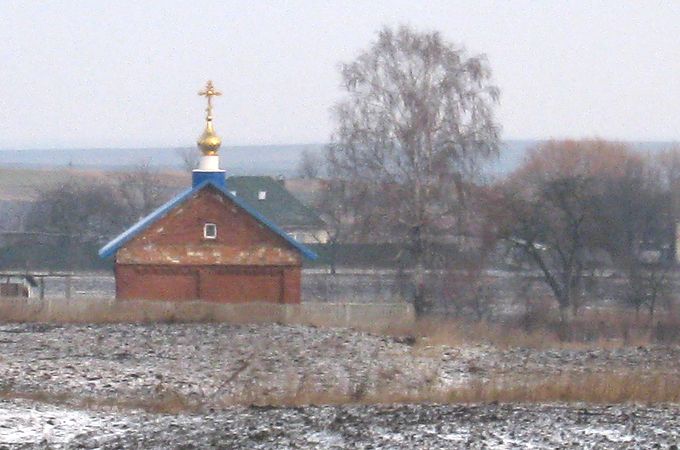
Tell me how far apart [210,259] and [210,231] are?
686 millimetres

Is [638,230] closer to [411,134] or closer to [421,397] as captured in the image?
[411,134]

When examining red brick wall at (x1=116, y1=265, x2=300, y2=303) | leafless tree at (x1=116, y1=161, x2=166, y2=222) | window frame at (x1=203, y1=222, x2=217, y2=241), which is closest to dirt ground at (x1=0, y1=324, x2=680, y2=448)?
red brick wall at (x1=116, y1=265, x2=300, y2=303)

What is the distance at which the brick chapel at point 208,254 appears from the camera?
124ft

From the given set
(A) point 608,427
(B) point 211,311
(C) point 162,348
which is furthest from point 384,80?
(A) point 608,427

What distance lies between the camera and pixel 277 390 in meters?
18.1

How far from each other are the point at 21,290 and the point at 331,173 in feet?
31.3

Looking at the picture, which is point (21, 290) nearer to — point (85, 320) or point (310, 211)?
point (85, 320)

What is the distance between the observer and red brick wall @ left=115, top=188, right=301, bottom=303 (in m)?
37.8

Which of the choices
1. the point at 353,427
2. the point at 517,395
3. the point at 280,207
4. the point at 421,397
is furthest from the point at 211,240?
the point at 280,207

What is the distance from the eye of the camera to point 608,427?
46.8ft

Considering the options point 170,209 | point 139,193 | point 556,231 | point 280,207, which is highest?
point 139,193

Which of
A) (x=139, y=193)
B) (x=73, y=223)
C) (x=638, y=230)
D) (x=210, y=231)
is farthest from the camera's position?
(x=139, y=193)

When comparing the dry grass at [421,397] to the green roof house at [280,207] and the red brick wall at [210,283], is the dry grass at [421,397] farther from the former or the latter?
the green roof house at [280,207]

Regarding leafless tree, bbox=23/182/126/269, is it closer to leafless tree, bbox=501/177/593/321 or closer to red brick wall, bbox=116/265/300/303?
leafless tree, bbox=501/177/593/321
